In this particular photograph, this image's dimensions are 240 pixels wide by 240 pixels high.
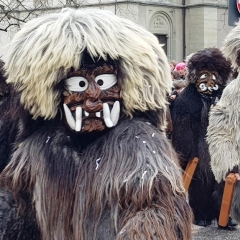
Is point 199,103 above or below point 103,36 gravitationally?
below

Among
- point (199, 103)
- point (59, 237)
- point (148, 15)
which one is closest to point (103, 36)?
point (59, 237)

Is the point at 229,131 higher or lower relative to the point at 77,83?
lower

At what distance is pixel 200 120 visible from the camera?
27.1 feet

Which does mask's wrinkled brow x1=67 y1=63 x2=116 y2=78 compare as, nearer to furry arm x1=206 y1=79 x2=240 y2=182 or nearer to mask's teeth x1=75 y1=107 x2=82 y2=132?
mask's teeth x1=75 y1=107 x2=82 y2=132

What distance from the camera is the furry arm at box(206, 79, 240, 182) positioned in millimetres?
5961

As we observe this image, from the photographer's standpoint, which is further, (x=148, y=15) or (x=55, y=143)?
(x=148, y=15)

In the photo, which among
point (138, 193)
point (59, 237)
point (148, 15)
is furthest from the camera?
point (148, 15)

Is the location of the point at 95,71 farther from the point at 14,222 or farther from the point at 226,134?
the point at 226,134

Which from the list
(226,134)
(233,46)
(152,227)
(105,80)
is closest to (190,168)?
(226,134)

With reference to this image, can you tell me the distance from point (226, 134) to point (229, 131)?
36mm

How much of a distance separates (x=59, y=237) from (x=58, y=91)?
57cm

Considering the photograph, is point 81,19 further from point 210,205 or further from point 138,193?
point 210,205

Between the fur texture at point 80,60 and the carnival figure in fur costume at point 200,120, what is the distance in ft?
16.8

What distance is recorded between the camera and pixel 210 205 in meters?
8.40
